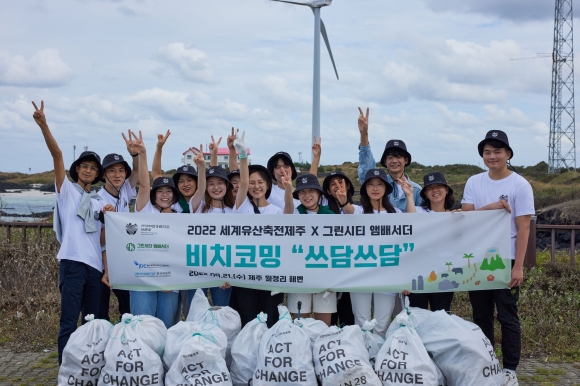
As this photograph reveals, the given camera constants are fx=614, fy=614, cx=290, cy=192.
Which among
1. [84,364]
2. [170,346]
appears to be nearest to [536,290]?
[170,346]

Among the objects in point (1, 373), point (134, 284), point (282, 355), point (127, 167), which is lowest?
point (1, 373)

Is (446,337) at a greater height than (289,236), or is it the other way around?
(289,236)

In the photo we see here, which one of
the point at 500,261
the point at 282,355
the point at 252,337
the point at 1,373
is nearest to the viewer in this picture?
the point at 282,355

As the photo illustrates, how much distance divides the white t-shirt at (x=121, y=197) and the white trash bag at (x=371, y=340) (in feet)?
9.68

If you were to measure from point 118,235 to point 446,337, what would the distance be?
3.56 m

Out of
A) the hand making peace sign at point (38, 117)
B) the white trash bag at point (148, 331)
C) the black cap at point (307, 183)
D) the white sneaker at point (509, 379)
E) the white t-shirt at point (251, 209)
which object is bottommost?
the white sneaker at point (509, 379)

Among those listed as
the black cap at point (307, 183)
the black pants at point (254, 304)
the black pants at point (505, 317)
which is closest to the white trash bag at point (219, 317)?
the black pants at point (254, 304)

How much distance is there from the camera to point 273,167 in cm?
752

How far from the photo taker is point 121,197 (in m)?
6.89

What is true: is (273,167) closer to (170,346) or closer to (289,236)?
(289,236)

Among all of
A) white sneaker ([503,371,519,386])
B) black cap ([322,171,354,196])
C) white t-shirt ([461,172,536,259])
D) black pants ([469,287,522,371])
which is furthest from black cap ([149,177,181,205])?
white sneaker ([503,371,519,386])

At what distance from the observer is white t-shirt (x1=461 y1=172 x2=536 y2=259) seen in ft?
20.6

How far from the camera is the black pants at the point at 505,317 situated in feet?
20.8

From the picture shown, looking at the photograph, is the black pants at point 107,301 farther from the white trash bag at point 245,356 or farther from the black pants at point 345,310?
the black pants at point 345,310
